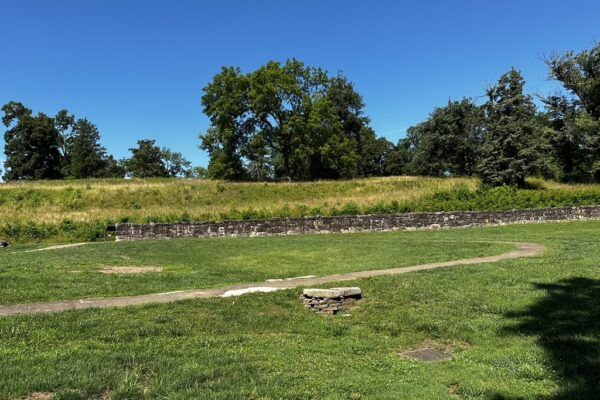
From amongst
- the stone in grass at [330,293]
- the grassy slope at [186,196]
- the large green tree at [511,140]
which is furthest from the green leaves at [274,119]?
the stone in grass at [330,293]

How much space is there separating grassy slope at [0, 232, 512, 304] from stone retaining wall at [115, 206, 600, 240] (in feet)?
13.2

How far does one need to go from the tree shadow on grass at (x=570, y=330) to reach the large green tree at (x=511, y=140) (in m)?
31.3

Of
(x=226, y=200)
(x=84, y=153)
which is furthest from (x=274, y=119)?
(x=84, y=153)

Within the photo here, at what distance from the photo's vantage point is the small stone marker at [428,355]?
19.8ft

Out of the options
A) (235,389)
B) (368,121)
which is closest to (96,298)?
(235,389)

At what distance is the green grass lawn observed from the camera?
4.75 m

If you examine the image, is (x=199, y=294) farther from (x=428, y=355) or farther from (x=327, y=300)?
(x=428, y=355)

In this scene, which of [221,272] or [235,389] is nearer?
[235,389]

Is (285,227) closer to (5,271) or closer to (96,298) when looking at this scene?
(5,271)

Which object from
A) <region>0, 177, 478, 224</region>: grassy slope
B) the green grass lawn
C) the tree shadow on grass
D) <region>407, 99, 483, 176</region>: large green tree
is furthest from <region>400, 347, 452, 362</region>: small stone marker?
<region>407, 99, 483, 176</region>: large green tree

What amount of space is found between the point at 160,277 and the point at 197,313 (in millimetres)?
4335

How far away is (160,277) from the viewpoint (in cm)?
1168

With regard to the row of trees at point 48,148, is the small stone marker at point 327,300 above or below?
below

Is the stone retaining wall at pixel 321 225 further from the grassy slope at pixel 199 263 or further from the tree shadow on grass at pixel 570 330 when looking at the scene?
the tree shadow on grass at pixel 570 330
